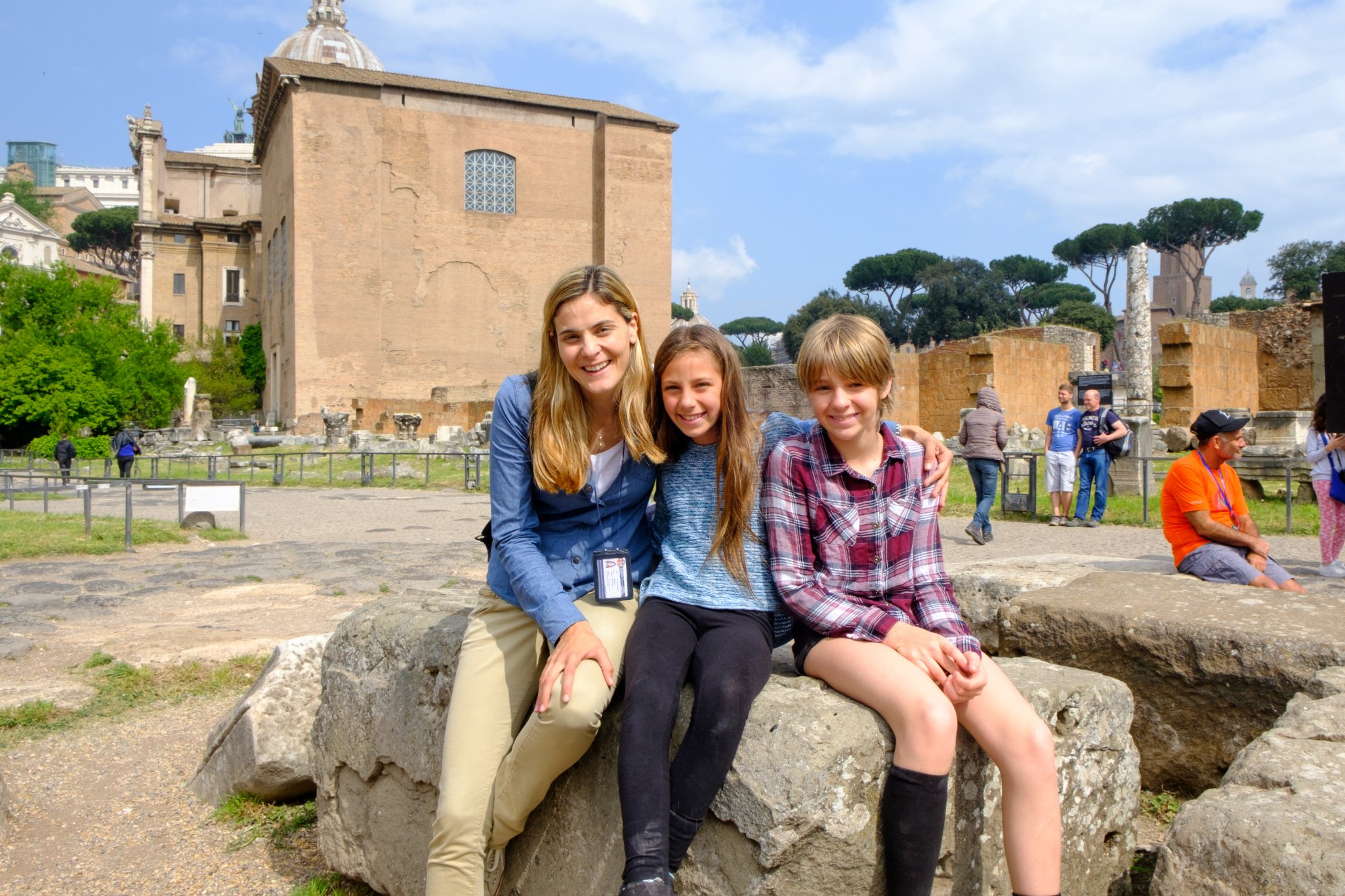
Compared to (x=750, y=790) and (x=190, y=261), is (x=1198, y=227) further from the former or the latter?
(x=750, y=790)

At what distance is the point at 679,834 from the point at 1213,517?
10.9 feet

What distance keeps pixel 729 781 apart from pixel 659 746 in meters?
0.15

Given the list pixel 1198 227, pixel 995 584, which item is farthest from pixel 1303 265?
pixel 995 584

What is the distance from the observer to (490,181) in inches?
1496

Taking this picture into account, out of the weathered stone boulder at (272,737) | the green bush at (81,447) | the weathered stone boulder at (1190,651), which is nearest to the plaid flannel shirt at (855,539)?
the weathered stone boulder at (1190,651)

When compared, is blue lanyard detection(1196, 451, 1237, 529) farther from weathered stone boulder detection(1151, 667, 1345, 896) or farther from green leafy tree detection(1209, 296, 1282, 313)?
green leafy tree detection(1209, 296, 1282, 313)

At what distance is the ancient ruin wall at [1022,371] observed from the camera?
73.8ft

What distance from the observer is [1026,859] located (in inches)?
75.2

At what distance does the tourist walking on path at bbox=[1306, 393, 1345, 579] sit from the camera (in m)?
6.32

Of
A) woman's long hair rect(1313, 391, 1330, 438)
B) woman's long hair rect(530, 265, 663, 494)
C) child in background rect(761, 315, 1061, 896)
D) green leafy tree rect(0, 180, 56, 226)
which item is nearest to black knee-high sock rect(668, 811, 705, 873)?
child in background rect(761, 315, 1061, 896)

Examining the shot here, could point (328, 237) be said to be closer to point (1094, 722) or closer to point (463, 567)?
point (463, 567)

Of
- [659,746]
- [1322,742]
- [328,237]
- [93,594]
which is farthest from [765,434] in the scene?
[328,237]

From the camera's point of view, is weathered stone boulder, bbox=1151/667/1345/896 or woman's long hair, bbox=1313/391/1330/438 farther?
woman's long hair, bbox=1313/391/1330/438

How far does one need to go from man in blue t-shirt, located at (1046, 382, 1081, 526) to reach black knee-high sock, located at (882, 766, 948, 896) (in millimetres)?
8946
